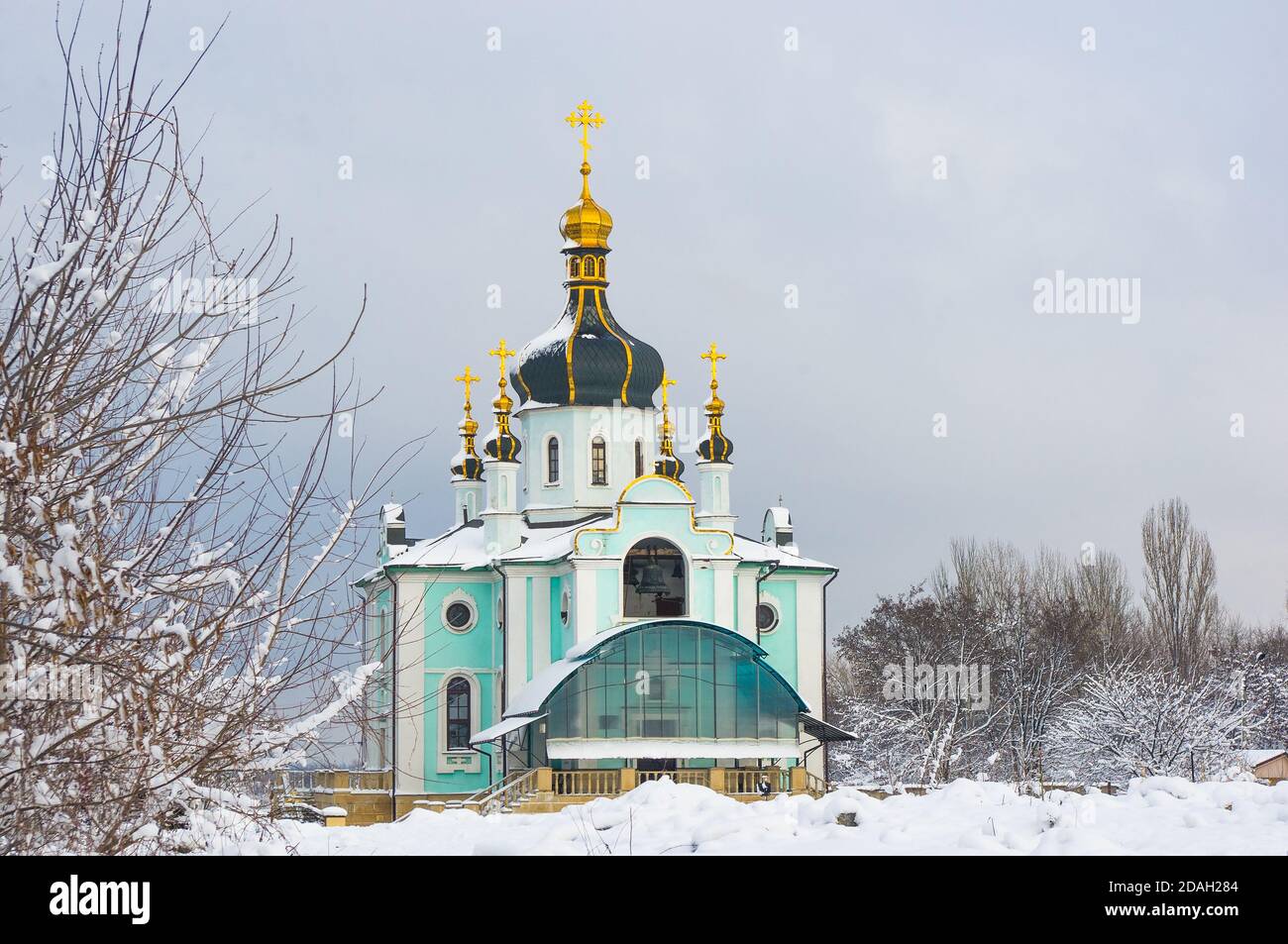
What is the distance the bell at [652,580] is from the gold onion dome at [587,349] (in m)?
5.80

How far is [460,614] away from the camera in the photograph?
38.7 m

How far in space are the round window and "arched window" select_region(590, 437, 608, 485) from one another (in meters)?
3.99

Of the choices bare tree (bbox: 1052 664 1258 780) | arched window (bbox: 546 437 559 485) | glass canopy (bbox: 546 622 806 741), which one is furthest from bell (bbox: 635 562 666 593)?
bare tree (bbox: 1052 664 1258 780)

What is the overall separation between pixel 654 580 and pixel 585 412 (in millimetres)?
5867

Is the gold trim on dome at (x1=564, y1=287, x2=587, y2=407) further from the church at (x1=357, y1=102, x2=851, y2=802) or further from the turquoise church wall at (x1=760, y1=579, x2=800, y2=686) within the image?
the turquoise church wall at (x1=760, y1=579, x2=800, y2=686)

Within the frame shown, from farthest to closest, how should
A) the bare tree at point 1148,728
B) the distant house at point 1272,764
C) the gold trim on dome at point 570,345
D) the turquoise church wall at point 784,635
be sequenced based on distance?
the gold trim on dome at point 570,345
the turquoise church wall at point 784,635
the bare tree at point 1148,728
the distant house at point 1272,764

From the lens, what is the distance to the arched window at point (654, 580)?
118ft

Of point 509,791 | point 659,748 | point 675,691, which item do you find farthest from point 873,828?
point 675,691

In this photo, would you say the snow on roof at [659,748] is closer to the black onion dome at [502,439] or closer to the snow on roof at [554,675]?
the snow on roof at [554,675]

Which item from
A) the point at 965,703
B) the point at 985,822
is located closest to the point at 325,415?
the point at 985,822

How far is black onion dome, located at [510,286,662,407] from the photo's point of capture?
4081cm

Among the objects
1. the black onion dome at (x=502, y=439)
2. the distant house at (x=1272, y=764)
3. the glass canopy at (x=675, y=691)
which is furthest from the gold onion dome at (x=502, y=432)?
the distant house at (x=1272, y=764)

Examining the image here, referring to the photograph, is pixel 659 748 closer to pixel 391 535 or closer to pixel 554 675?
pixel 554 675
